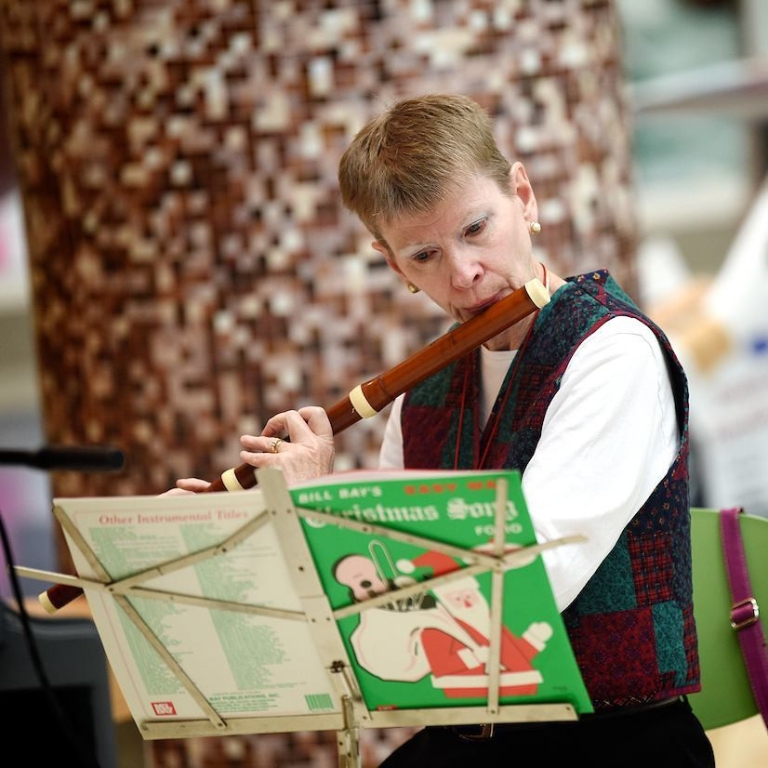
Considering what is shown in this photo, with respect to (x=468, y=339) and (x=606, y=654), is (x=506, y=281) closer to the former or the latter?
(x=468, y=339)

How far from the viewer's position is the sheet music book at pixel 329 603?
1379 mm

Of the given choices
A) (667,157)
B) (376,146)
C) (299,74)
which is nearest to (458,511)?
(376,146)

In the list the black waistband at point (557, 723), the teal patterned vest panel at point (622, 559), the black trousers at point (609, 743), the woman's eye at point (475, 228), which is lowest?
the black trousers at point (609, 743)

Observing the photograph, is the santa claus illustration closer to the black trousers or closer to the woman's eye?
the black trousers

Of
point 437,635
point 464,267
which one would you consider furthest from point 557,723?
point 464,267

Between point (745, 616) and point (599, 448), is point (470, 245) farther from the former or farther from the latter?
point (745, 616)

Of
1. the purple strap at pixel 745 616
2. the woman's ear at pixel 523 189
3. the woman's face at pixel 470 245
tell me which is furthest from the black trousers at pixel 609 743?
the woman's ear at pixel 523 189

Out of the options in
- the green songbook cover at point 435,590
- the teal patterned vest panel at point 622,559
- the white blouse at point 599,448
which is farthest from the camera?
the teal patterned vest panel at point 622,559

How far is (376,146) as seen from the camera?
1784 mm

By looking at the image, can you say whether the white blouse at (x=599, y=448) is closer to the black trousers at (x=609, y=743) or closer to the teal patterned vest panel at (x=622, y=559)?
the teal patterned vest panel at (x=622, y=559)

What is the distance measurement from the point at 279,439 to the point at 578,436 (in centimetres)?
47

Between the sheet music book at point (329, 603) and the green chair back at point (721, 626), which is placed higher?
the sheet music book at point (329, 603)

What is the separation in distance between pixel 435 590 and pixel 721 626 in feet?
2.33

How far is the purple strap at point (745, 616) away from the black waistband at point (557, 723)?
179 millimetres
